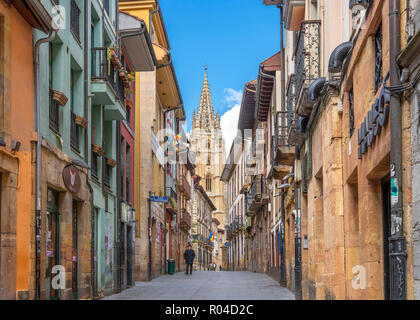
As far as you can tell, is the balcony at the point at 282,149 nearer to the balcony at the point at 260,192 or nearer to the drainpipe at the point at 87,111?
the drainpipe at the point at 87,111

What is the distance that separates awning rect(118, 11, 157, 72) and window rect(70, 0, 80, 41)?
502 centimetres

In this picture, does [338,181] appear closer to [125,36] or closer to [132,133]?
[125,36]

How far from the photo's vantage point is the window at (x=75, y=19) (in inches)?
657

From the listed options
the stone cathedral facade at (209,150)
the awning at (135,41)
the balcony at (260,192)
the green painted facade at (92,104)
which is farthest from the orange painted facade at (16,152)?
the stone cathedral facade at (209,150)

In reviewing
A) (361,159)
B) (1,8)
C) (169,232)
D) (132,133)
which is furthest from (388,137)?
(169,232)

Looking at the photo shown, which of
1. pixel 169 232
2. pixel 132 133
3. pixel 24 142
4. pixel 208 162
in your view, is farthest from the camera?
pixel 208 162

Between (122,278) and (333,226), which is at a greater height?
(333,226)

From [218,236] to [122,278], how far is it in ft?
308

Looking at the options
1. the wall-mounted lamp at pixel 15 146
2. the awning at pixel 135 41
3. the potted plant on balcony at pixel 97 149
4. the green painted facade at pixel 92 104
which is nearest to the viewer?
the wall-mounted lamp at pixel 15 146

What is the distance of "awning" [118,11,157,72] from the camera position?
74.5 ft

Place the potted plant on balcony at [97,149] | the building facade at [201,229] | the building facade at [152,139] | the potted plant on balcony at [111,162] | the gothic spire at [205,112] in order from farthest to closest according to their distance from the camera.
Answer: the gothic spire at [205,112] → the building facade at [201,229] → the building facade at [152,139] → the potted plant on balcony at [111,162] → the potted plant on balcony at [97,149]

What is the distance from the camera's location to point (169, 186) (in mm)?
39750

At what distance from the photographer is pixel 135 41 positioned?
23.3m

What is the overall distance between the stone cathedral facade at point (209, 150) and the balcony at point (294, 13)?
107090 mm
